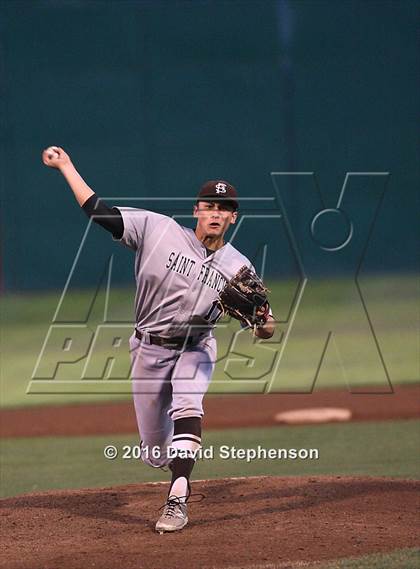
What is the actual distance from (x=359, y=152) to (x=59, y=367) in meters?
5.82

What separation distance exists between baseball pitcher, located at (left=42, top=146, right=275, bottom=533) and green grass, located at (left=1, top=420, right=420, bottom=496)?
209cm

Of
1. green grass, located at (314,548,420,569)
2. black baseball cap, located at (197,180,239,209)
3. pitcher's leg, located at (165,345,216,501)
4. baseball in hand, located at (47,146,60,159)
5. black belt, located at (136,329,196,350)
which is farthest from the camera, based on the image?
black belt, located at (136,329,196,350)

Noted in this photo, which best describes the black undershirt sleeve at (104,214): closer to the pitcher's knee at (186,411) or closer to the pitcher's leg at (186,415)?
the pitcher's leg at (186,415)

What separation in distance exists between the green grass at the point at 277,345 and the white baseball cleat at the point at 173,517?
6539 mm

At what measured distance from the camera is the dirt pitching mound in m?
4.83

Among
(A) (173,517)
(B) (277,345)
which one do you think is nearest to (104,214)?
(A) (173,517)

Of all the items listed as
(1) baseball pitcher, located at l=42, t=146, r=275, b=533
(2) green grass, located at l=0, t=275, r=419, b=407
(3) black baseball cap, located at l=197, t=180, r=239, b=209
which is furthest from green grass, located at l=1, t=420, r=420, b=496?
(3) black baseball cap, located at l=197, t=180, r=239, b=209

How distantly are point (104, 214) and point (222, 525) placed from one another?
1.76 meters

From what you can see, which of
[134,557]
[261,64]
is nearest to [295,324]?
[261,64]

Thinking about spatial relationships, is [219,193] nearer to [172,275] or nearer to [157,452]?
[172,275]

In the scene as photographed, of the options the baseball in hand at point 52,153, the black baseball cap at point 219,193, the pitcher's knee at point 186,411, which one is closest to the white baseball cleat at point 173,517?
the pitcher's knee at point 186,411

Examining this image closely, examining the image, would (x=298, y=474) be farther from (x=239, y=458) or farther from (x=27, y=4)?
(x=27, y=4)

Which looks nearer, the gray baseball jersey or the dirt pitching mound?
the dirt pitching mound

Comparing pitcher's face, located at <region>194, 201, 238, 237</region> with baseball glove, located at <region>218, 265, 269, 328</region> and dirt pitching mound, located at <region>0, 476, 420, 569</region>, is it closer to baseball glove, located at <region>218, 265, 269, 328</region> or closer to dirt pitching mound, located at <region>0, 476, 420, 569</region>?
baseball glove, located at <region>218, 265, 269, 328</region>
